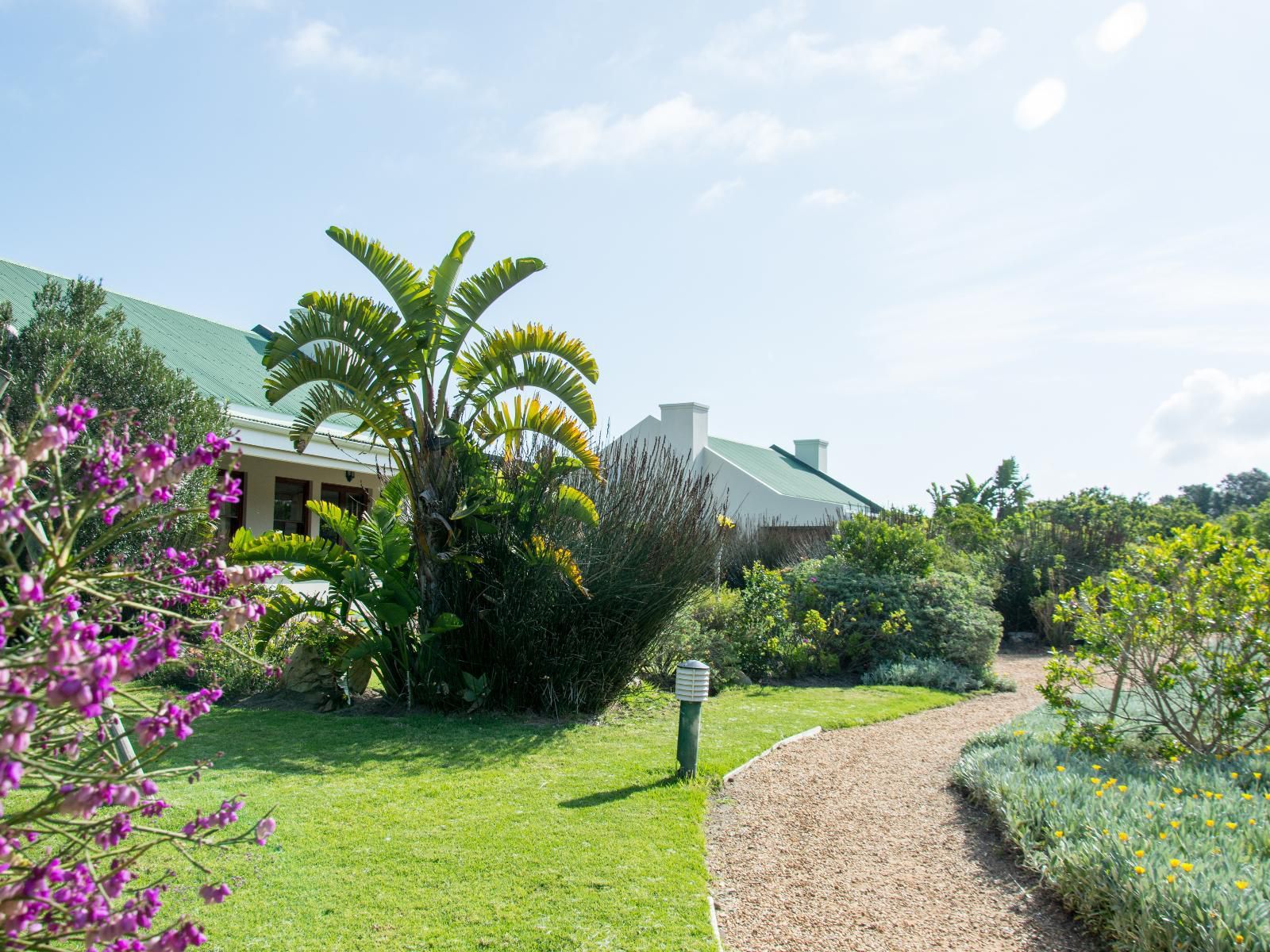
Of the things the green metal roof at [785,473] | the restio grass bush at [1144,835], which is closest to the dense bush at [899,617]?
the restio grass bush at [1144,835]

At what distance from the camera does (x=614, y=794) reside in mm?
6094

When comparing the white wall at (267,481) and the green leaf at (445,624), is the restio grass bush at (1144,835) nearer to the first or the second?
the green leaf at (445,624)

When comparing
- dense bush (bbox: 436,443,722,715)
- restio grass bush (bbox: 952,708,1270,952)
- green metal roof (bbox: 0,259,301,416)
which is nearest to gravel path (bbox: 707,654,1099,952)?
restio grass bush (bbox: 952,708,1270,952)

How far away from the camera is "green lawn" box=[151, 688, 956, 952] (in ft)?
13.1

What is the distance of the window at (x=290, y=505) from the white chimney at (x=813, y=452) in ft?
78.3

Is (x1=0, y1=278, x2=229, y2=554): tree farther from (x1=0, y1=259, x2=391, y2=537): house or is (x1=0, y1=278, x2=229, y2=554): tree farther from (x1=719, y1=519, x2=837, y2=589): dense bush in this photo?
(x1=719, y1=519, x2=837, y2=589): dense bush

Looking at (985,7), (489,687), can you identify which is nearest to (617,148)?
(985,7)

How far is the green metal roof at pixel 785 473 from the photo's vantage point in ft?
91.6

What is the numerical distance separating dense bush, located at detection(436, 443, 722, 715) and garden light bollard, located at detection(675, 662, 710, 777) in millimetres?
2048

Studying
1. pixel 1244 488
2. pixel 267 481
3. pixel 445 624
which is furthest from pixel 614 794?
pixel 1244 488

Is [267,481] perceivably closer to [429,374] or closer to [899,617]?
[429,374]

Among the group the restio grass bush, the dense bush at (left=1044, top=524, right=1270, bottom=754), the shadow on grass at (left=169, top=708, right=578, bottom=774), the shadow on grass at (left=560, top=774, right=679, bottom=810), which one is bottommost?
the shadow on grass at (left=169, top=708, right=578, bottom=774)

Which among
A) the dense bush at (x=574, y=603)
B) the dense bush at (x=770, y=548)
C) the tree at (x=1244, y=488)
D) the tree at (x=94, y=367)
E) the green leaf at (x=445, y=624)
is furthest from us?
the tree at (x=1244, y=488)

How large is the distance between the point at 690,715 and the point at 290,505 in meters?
11.2
